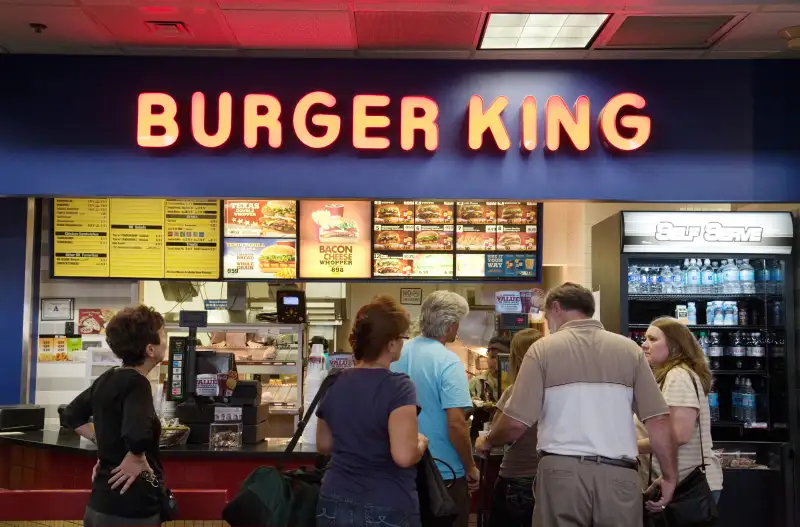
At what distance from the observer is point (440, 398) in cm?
383

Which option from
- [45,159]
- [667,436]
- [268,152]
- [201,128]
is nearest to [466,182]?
[268,152]

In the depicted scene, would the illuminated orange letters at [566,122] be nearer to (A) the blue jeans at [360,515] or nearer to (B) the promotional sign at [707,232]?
(B) the promotional sign at [707,232]

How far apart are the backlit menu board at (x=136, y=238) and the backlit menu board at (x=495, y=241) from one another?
2140mm

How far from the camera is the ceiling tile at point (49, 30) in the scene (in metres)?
4.91

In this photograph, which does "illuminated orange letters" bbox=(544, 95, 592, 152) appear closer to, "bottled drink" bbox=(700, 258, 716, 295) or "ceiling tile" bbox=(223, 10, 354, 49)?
"ceiling tile" bbox=(223, 10, 354, 49)

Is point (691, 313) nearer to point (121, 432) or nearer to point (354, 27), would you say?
point (354, 27)

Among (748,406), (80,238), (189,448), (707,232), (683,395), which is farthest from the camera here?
(80,238)

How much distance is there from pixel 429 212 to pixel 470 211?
361mm

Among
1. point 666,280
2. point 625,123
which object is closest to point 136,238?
point 625,123

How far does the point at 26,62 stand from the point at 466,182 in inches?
120

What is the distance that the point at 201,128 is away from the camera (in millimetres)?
5469

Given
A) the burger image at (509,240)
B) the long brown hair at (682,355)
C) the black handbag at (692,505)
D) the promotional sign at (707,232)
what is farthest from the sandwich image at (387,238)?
the black handbag at (692,505)

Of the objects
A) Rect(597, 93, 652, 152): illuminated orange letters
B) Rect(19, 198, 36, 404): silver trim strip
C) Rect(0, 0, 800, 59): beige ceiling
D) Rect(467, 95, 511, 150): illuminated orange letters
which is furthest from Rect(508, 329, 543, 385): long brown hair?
Rect(19, 198, 36, 404): silver trim strip

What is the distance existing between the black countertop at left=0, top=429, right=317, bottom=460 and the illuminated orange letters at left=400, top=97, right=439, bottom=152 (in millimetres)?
2052
